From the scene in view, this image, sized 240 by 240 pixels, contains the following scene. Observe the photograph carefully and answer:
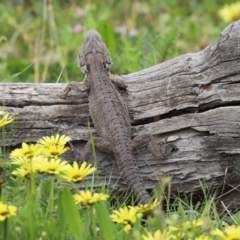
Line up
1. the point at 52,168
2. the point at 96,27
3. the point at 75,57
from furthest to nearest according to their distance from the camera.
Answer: the point at 75,57
the point at 96,27
the point at 52,168

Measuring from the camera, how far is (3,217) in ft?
11.9

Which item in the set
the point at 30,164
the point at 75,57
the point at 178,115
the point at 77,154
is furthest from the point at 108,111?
the point at 75,57

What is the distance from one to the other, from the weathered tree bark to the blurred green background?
147cm

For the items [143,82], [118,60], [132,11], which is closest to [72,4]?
[132,11]

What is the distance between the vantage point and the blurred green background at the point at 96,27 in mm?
7469

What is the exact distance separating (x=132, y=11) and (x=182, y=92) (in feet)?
19.5

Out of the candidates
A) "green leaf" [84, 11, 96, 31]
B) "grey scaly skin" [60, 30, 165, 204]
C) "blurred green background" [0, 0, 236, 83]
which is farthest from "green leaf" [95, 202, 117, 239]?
"green leaf" [84, 11, 96, 31]

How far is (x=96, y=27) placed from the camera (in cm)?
757

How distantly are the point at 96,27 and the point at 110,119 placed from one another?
245 centimetres

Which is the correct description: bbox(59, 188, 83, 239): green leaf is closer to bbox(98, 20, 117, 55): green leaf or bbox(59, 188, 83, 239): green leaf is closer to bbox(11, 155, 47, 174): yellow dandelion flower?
bbox(11, 155, 47, 174): yellow dandelion flower

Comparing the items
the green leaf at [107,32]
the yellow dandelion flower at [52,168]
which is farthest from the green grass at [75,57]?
the yellow dandelion flower at [52,168]

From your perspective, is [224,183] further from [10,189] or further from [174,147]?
[10,189]

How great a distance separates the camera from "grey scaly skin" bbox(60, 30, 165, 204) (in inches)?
201

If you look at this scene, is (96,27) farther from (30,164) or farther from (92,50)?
(30,164)
